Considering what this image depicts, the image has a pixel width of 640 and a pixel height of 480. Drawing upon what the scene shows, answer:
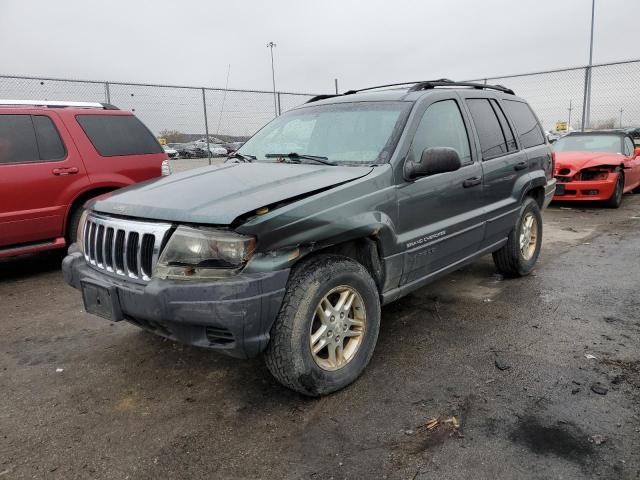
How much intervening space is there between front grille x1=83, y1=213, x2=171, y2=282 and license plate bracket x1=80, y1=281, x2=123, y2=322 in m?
0.12

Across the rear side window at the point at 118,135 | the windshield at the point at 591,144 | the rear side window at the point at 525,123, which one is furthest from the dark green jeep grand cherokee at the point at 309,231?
the windshield at the point at 591,144

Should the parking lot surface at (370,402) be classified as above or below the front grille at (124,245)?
below

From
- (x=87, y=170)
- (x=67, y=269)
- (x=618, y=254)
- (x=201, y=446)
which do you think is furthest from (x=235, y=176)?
(x=618, y=254)

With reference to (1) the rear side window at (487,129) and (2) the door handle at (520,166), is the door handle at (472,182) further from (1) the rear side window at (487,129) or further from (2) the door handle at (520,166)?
(2) the door handle at (520,166)

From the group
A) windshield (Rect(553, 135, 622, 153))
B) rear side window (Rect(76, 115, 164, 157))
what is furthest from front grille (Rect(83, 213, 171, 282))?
windshield (Rect(553, 135, 622, 153))

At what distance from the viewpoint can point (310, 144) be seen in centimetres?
367

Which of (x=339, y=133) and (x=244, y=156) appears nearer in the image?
(x=339, y=133)

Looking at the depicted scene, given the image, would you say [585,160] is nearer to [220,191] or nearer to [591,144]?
[591,144]

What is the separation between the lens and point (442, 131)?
145 inches

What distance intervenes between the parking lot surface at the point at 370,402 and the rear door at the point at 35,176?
1199 millimetres

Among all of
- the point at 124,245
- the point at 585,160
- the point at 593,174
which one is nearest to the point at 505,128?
the point at 124,245

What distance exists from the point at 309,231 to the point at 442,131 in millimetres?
1672

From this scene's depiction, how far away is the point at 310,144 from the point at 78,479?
2544mm

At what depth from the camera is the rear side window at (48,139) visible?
17.7ft
